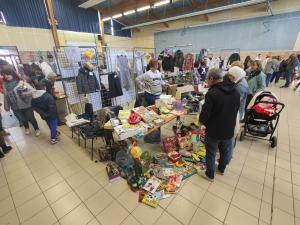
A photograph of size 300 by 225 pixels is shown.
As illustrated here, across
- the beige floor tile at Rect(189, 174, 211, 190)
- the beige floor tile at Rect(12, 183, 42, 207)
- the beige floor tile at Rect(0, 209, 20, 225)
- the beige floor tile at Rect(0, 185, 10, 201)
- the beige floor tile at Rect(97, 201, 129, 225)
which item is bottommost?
the beige floor tile at Rect(0, 209, 20, 225)

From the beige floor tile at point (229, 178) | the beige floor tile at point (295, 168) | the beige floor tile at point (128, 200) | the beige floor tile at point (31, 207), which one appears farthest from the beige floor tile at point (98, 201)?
the beige floor tile at point (295, 168)

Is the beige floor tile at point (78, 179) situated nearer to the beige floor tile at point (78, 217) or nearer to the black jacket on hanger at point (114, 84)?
the beige floor tile at point (78, 217)

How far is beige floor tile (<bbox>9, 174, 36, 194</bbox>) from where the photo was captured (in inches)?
82.8

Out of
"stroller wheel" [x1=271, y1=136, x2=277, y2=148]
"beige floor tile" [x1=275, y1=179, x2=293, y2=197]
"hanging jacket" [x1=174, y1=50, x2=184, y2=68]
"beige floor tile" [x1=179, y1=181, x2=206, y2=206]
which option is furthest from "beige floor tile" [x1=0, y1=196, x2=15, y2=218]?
"hanging jacket" [x1=174, y1=50, x2=184, y2=68]

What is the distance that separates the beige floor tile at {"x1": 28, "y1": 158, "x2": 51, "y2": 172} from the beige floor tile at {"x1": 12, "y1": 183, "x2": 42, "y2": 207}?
42cm

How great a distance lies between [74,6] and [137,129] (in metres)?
10.1

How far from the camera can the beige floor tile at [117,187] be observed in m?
1.96

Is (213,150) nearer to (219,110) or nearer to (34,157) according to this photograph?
(219,110)

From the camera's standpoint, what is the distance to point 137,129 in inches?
77.3

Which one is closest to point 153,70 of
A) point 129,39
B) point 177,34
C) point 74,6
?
point 74,6

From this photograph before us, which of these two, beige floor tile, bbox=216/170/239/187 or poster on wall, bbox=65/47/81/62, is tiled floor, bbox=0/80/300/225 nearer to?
beige floor tile, bbox=216/170/239/187

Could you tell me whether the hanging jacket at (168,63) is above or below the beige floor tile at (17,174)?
above

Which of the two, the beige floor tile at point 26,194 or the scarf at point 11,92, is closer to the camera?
the beige floor tile at point 26,194

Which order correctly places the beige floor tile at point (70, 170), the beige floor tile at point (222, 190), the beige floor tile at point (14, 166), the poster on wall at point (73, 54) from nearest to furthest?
the beige floor tile at point (222, 190) < the beige floor tile at point (70, 170) < the beige floor tile at point (14, 166) < the poster on wall at point (73, 54)
